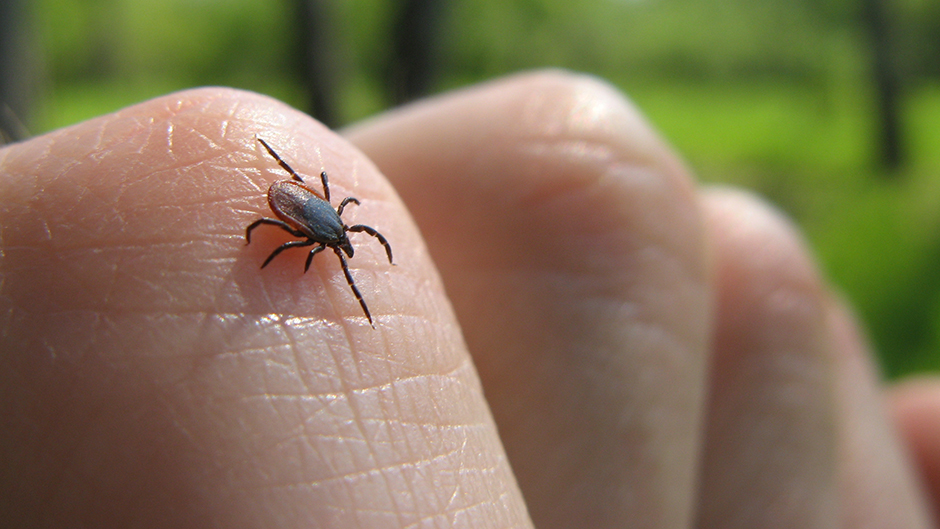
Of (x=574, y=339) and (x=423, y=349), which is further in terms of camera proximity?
(x=574, y=339)

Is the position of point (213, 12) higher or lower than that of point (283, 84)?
higher

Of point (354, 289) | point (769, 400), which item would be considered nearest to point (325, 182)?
point (354, 289)

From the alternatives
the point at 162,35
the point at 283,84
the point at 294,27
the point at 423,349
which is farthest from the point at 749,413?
the point at 162,35

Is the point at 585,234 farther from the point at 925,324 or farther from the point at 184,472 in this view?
the point at 925,324

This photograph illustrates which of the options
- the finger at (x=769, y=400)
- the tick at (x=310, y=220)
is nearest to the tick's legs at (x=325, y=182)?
the tick at (x=310, y=220)

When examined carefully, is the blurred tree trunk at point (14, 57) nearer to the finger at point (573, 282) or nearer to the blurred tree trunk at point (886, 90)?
the finger at point (573, 282)

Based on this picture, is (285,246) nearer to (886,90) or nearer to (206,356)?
(206,356)

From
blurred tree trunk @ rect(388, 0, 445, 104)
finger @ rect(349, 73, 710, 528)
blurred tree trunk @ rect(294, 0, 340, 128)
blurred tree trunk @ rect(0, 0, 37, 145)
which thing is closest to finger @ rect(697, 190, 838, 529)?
finger @ rect(349, 73, 710, 528)
